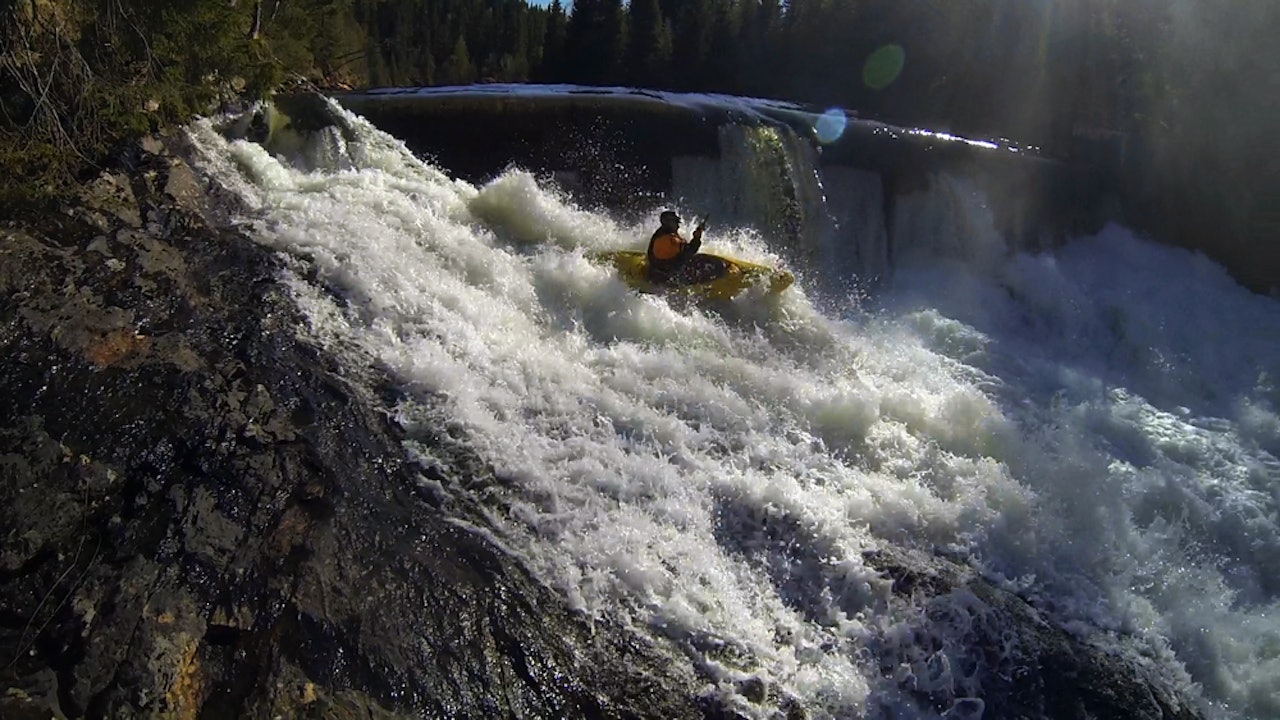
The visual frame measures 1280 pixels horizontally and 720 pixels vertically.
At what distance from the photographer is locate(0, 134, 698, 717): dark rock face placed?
11.1 ft

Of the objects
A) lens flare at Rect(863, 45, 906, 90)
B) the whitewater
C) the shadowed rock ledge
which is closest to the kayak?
the whitewater

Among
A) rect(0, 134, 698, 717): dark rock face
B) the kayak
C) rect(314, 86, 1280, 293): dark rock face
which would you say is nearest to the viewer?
rect(0, 134, 698, 717): dark rock face

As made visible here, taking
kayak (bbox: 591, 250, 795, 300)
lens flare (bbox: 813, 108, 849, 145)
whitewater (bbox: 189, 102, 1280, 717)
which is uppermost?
lens flare (bbox: 813, 108, 849, 145)

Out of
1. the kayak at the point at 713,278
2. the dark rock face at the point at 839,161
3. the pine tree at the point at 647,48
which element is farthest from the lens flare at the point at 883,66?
the kayak at the point at 713,278

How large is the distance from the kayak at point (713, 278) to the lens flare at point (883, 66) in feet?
70.1

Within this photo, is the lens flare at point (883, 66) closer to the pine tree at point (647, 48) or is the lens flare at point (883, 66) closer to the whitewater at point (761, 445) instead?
the pine tree at point (647, 48)

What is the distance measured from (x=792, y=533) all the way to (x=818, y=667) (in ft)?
2.93

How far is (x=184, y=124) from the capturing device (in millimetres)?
7074

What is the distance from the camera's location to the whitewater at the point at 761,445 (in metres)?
4.53

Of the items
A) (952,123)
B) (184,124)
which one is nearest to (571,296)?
(184,124)

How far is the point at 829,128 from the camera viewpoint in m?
11.7

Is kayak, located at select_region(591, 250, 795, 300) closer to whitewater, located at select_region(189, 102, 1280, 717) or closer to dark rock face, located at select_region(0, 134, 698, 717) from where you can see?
whitewater, located at select_region(189, 102, 1280, 717)

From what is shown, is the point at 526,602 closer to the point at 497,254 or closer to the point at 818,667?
the point at 818,667

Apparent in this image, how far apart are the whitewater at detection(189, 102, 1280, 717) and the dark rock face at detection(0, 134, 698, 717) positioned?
0.93 ft
